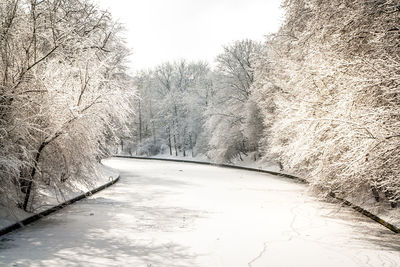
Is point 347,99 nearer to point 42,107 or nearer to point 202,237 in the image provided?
→ point 202,237

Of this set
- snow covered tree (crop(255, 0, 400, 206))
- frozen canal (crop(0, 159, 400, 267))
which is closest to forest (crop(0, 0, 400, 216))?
snow covered tree (crop(255, 0, 400, 206))

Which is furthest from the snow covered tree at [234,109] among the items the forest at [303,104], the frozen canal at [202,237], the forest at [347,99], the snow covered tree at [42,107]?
the snow covered tree at [42,107]

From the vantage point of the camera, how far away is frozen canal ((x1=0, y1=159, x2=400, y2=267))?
5715 mm

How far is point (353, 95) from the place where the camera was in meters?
7.44

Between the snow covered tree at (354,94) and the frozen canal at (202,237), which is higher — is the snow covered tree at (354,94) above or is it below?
above

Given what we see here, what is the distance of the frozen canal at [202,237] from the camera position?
5715 mm

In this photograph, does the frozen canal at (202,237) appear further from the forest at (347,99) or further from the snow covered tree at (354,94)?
the snow covered tree at (354,94)

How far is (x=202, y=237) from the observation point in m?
7.26

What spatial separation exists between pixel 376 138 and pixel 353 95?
4.49ft

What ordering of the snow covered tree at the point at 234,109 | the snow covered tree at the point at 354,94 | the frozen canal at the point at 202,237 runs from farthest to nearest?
1. the snow covered tree at the point at 234,109
2. the snow covered tree at the point at 354,94
3. the frozen canal at the point at 202,237

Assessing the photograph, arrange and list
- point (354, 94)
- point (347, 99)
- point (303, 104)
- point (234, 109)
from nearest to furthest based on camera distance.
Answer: point (354, 94), point (347, 99), point (303, 104), point (234, 109)

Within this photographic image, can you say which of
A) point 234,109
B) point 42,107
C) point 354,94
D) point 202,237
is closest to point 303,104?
point 354,94

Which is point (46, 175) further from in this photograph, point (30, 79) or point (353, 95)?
point (353, 95)

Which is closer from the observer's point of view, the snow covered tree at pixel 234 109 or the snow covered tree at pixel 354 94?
the snow covered tree at pixel 354 94
